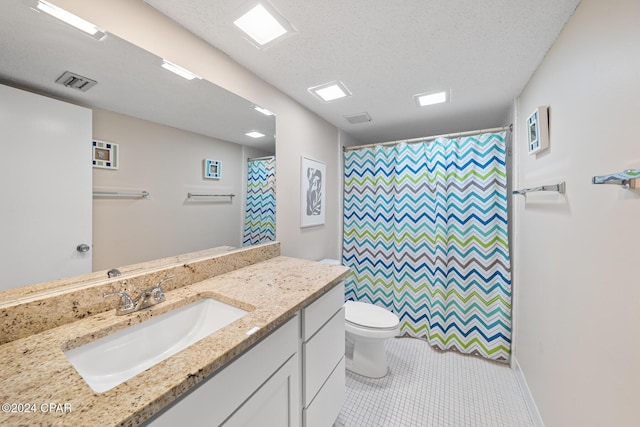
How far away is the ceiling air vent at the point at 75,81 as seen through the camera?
2.77 ft

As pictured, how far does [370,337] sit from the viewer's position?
1.73 m

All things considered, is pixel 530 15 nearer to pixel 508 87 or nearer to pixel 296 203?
pixel 508 87

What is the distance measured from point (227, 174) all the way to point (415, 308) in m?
2.08

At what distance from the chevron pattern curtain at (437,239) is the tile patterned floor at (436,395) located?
216 millimetres

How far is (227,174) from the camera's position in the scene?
4.62ft

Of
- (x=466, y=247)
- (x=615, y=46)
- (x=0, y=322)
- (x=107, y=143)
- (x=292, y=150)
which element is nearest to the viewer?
(x=0, y=322)

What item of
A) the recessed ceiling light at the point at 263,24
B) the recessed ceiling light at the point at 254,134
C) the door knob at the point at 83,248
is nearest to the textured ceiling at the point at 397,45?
the recessed ceiling light at the point at 263,24

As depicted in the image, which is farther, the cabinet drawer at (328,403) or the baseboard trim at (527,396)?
the baseboard trim at (527,396)

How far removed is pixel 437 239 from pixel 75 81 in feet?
8.26

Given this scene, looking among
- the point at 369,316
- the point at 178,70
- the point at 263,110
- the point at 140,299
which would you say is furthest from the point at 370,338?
the point at 178,70

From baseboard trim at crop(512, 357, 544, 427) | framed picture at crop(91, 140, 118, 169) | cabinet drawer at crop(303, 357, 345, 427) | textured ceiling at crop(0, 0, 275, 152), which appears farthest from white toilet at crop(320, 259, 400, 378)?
framed picture at crop(91, 140, 118, 169)

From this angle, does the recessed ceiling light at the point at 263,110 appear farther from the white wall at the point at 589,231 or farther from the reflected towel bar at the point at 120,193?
the white wall at the point at 589,231

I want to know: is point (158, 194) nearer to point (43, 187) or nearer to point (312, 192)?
point (43, 187)

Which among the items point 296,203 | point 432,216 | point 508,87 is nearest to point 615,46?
point 508,87
